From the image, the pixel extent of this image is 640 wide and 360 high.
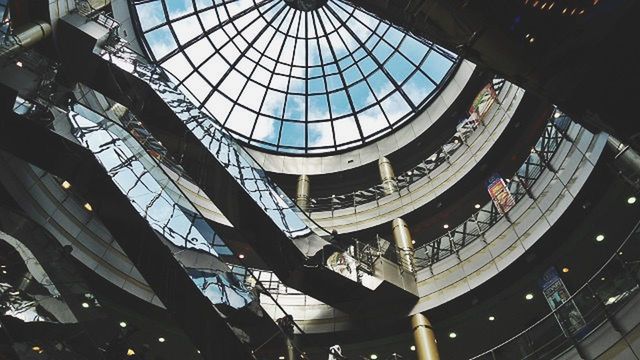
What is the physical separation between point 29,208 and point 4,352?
20.1ft

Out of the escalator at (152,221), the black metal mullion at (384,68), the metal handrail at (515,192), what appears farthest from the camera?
the black metal mullion at (384,68)

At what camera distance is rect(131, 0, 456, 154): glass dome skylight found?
84.1 ft

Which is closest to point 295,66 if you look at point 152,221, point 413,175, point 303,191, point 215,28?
point 215,28

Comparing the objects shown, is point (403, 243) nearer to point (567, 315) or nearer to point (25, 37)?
point (567, 315)

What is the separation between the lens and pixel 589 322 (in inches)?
494

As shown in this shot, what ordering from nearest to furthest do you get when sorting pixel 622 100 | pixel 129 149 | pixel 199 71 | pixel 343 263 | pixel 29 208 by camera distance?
pixel 622 100 → pixel 129 149 → pixel 29 208 → pixel 343 263 → pixel 199 71

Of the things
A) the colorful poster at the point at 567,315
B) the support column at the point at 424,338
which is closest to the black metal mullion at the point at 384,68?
the support column at the point at 424,338

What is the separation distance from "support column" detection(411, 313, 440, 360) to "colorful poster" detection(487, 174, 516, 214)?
17.1ft

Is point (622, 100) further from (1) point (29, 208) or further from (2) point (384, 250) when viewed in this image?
(1) point (29, 208)

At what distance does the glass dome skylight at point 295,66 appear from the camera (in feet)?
84.1

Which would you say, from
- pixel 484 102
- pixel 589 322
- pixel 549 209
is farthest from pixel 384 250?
pixel 484 102

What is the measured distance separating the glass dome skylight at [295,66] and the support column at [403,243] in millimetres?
8386

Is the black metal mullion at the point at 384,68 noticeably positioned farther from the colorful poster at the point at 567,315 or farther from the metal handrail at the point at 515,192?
the colorful poster at the point at 567,315

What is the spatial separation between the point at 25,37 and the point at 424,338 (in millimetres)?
15320
